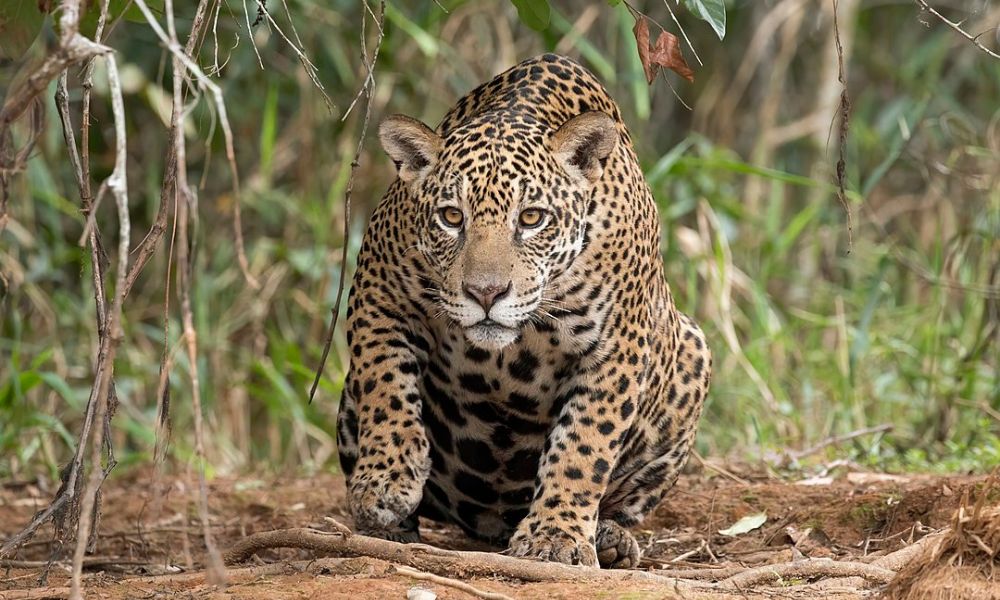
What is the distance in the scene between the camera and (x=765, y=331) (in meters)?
Result: 9.02

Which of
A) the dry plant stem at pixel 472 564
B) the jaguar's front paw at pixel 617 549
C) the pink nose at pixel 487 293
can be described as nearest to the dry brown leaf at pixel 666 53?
the pink nose at pixel 487 293

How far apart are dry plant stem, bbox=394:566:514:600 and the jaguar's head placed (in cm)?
103

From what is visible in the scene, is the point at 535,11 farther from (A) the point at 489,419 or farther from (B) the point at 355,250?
(B) the point at 355,250

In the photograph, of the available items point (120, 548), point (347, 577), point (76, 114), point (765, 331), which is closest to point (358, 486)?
point (347, 577)

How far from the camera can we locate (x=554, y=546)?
4992 mm

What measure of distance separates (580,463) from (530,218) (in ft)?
3.13

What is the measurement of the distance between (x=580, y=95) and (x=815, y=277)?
19.9 ft

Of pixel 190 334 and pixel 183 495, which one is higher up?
pixel 190 334

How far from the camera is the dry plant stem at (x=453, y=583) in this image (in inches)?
159

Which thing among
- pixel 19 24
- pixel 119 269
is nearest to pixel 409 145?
pixel 19 24

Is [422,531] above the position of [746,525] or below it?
below

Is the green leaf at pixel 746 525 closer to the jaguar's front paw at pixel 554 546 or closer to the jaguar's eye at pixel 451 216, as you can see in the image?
the jaguar's front paw at pixel 554 546

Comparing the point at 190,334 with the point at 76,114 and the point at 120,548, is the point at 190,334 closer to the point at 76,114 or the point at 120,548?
the point at 120,548

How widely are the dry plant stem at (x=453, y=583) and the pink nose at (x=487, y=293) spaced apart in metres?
1.04
